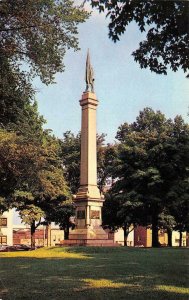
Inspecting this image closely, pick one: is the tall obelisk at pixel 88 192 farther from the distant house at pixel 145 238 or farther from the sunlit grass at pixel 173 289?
the distant house at pixel 145 238

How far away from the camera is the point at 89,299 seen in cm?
793

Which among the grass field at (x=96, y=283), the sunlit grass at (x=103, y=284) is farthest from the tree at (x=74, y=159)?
Result: the sunlit grass at (x=103, y=284)

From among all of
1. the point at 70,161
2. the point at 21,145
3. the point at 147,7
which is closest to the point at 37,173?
the point at 21,145

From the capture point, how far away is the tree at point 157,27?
21.5 feet

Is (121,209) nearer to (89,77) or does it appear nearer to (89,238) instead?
(89,238)

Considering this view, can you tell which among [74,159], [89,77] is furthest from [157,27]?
[74,159]

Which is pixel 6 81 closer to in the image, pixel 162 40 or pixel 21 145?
pixel 21 145

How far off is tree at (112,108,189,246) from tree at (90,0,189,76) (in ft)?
82.2

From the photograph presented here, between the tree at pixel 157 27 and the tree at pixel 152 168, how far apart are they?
82.2 feet

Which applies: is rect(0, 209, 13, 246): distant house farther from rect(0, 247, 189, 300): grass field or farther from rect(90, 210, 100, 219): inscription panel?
rect(0, 247, 189, 300): grass field

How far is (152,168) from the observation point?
33188mm

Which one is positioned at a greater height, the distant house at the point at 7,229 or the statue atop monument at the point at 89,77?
the statue atop monument at the point at 89,77

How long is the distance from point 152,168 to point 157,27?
26386mm

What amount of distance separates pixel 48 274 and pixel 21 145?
7216 mm
